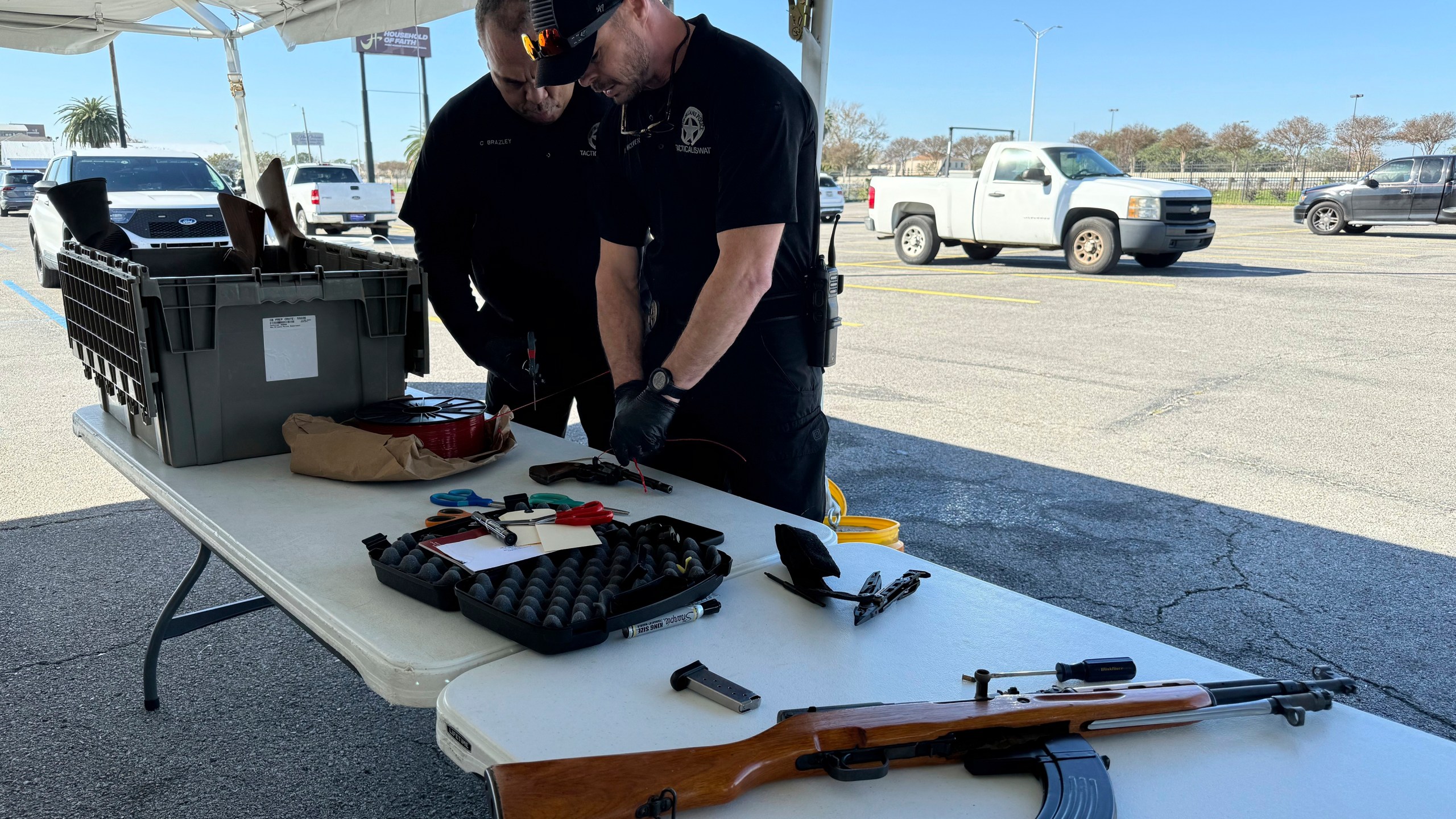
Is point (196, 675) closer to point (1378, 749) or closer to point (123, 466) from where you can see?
point (123, 466)

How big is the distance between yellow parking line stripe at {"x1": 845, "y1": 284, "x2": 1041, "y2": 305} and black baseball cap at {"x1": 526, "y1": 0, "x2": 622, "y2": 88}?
28.8ft

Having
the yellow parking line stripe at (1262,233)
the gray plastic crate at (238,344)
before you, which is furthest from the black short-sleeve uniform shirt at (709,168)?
the yellow parking line stripe at (1262,233)

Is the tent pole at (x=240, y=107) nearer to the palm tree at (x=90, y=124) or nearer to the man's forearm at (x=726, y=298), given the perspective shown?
the man's forearm at (x=726, y=298)

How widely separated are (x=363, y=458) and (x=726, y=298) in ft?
2.55

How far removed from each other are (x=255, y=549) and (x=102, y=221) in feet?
4.40

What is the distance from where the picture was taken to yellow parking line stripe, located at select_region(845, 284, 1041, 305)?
10031mm

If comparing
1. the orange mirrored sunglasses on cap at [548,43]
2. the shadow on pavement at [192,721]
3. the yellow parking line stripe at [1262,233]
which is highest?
the orange mirrored sunglasses on cap at [548,43]

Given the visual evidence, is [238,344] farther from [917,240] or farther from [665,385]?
[917,240]

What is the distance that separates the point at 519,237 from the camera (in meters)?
2.74

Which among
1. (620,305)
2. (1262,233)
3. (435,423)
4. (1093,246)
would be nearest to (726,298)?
(620,305)

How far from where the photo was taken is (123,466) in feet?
6.56

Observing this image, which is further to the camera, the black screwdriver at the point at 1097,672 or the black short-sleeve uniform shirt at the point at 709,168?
the black short-sleeve uniform shirt at the point at 709,168

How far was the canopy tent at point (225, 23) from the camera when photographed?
4.66m

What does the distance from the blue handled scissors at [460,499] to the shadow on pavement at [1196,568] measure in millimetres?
2245
